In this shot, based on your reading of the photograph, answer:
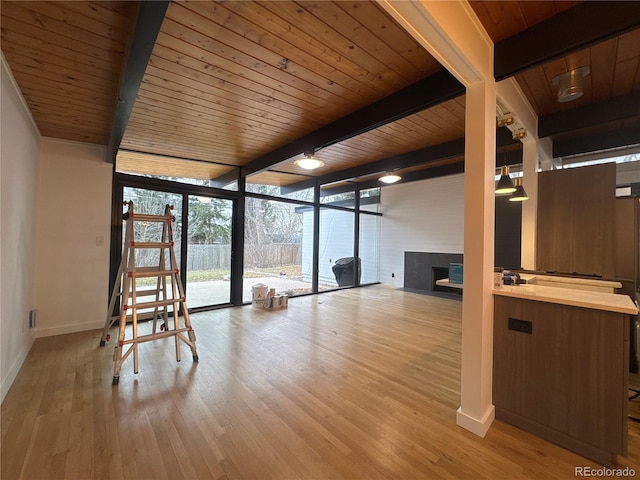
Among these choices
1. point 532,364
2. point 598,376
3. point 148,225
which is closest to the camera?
point 598,376

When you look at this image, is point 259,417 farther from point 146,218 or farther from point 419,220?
point 419,220

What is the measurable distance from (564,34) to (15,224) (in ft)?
14.9

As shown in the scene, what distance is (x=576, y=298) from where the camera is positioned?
1703 mm

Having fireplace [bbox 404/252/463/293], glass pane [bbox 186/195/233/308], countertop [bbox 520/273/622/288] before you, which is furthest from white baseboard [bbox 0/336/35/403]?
fireplace [bbox 404/252/463/293]

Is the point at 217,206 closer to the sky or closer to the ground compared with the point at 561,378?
closer to the sky

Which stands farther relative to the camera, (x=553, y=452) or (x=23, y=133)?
(x=23, y=133)

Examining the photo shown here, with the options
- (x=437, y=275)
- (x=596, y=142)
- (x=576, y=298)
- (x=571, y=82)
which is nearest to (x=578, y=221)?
(x=596, y=142)

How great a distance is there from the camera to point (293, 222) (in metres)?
6.29

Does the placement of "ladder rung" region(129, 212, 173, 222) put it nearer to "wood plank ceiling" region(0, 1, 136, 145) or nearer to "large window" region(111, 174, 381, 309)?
"wood plank ceiling" region(0, 1, 136, 145)

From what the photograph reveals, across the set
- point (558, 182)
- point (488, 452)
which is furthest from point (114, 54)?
point (558, 182)

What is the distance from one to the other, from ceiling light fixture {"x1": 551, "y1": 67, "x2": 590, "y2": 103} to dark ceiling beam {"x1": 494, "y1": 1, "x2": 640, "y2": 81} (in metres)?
0.76

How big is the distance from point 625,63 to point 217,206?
5127mm

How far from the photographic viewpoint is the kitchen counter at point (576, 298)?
1.52 metres

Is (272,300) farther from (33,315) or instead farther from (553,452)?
(553,452)
